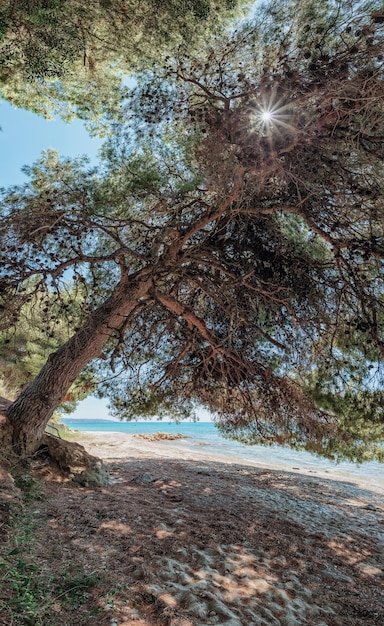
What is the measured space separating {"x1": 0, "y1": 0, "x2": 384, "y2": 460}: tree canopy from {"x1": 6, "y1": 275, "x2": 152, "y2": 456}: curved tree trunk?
0.03 m

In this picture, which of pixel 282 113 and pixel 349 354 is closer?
pixel 282 113

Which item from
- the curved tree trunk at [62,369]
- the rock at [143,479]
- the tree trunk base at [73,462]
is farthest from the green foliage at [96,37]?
the rock at [143,479]

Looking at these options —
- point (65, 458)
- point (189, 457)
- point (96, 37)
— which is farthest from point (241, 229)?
point (189, 457)

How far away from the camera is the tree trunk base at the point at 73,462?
492cm

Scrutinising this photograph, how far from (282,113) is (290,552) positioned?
4016 millimetres

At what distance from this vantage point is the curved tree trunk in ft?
15.9

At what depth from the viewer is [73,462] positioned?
511 centimetres

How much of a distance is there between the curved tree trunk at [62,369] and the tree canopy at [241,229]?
0.09 feet

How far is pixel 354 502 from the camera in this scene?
7.29 m

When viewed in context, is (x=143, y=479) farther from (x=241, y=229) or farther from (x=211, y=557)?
(x=241, y=229)

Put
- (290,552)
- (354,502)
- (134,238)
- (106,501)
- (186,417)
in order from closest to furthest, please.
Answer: (290,552) → (106,501) → (134,238) → (186,417) → (354,502)

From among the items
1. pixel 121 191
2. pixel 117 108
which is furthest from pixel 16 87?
pixel 121 191

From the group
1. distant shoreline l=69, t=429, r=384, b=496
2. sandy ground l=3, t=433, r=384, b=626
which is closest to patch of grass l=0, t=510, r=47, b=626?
sandy ground l=3, t=433, r=384, b=626

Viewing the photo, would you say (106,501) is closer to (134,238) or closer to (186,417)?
(186,417)
